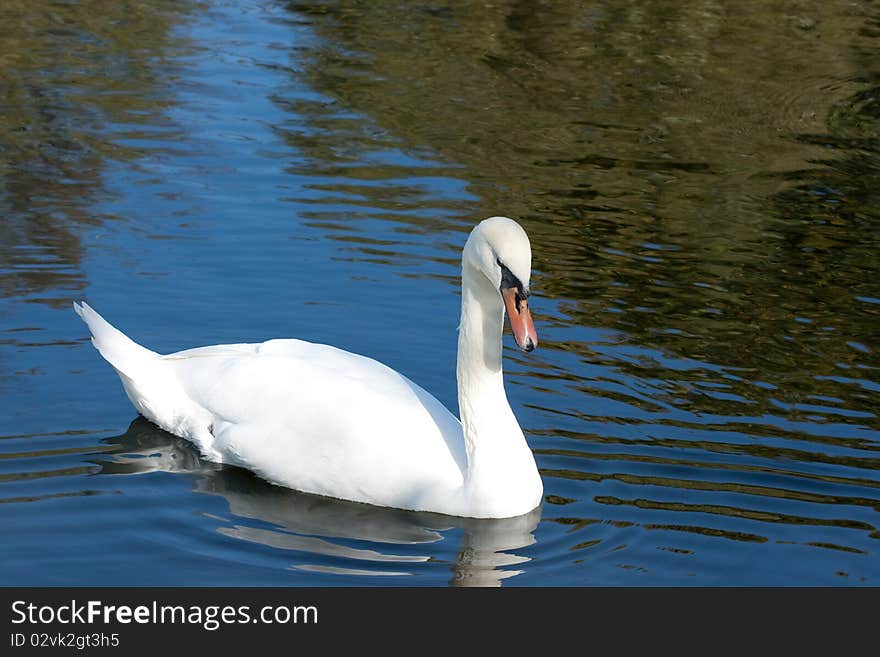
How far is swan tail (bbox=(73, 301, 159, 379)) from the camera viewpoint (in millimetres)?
8531

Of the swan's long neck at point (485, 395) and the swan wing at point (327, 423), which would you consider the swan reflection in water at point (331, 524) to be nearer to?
the swan wing at point (327, 423)

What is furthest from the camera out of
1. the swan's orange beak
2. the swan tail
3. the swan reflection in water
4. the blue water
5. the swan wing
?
the swan tail

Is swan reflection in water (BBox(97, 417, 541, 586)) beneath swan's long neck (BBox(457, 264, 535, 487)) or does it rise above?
beneath

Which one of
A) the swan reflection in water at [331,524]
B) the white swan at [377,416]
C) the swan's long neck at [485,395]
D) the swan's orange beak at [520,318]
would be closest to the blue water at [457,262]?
the swan reflection in water at [331,524]

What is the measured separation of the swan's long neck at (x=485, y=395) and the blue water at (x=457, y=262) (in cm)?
28

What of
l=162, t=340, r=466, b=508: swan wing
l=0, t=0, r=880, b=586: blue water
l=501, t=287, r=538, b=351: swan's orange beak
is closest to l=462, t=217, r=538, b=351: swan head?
l=501, t=287, r=538, b=351: swan's orange beak

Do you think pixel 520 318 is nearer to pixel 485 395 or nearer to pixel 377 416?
pixel 485 395

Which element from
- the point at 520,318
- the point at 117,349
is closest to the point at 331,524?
the point at 520,318

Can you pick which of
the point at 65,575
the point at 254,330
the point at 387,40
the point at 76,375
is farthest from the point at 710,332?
the point at 387,40

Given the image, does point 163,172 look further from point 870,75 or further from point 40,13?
point 870,75

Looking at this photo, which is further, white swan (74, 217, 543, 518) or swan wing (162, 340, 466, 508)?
swan wing (162, 340, 466, 508)

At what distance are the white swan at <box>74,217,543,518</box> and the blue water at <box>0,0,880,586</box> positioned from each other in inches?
5.2

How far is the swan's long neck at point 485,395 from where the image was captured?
7.54m

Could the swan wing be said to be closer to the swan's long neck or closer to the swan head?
the swan's long neck
